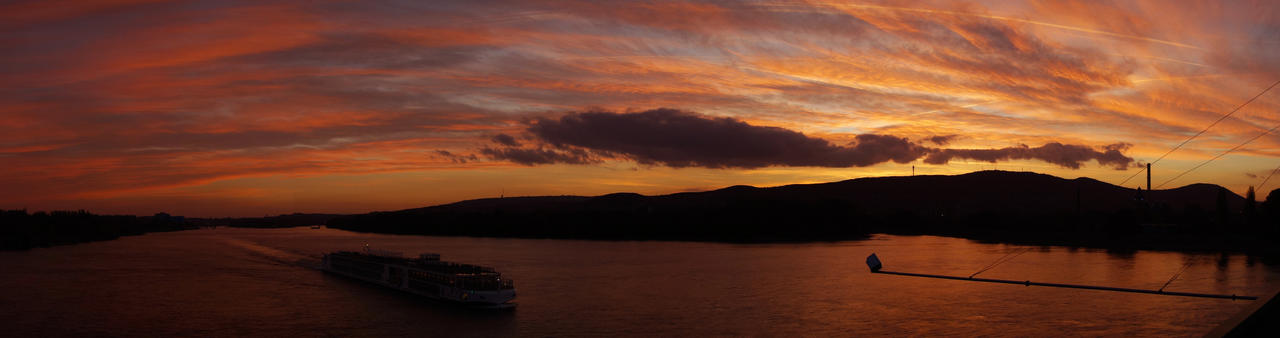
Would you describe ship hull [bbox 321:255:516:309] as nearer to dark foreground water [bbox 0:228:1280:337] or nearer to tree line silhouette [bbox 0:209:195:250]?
dark foreground water [bbox 0:228:1280:337]

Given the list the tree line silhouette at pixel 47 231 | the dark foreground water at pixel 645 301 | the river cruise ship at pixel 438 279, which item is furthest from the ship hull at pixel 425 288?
the tree line silhouette at pixel 47 231

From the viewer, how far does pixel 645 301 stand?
153ft

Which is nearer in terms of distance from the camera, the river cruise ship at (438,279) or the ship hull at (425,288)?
the ship hull at (425,288)

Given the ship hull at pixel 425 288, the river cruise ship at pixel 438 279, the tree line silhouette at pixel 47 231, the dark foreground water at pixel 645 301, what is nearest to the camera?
the dark foreground water at pixel 645 301

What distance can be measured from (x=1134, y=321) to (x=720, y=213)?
11800 centimetres

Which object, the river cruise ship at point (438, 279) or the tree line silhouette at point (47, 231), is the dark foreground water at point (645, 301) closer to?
the river cruise ship at point (438, 279)

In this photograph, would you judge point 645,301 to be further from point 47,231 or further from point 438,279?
point 47,231

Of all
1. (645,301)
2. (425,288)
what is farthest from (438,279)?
(645,301)

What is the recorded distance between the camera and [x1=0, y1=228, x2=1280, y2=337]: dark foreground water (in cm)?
3722

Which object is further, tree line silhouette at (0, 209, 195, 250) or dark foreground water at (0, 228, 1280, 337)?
tree line silhouette at (0, 209, 195, 250)

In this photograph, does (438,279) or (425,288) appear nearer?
(438,279)

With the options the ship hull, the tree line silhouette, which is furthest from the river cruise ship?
the tree line silhouette

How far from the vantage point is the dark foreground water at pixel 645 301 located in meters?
37.2

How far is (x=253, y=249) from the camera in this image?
10738 centimetres
